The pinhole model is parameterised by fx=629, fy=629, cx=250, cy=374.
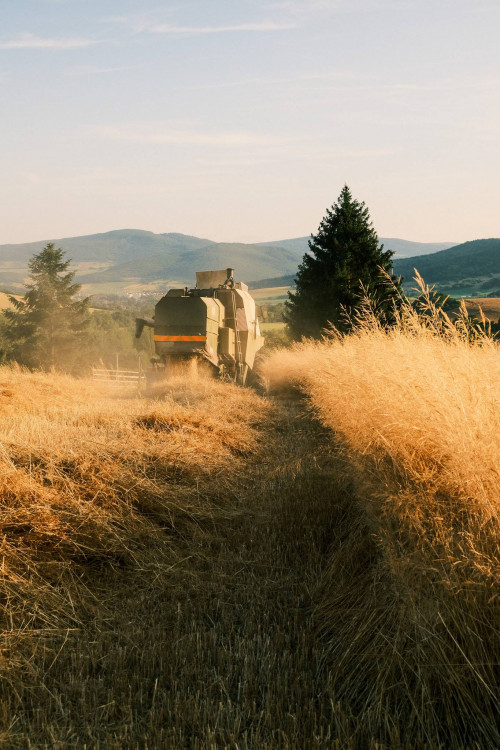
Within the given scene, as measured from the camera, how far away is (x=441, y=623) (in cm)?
295

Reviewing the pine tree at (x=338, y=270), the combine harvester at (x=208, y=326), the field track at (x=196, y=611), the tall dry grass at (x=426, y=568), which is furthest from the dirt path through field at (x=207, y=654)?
the pine tree at (x=338, y=270)

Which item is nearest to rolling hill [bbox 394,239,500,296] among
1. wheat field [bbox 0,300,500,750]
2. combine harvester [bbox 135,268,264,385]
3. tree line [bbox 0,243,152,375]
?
tree line [bbox 0,243,152,375]

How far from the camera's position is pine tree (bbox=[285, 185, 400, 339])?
30.0m

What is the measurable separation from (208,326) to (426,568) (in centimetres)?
1506

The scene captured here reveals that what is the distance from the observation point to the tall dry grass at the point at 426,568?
2689mm

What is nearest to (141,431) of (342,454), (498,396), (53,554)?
(342,454)

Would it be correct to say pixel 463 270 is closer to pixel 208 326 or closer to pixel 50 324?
pixel 50 324

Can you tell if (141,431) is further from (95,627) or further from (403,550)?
(403,550)

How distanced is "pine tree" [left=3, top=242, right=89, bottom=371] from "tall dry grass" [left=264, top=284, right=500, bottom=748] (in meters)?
40.4

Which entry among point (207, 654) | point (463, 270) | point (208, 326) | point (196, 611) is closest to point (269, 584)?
point (196, 611)

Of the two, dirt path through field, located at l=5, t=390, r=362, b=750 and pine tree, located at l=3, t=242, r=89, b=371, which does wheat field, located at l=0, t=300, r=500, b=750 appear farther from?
pine tree, located at l=3, t=242, r=89, b=371

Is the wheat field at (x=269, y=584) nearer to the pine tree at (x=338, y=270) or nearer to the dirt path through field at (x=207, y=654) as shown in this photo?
the dirt path through field at (x=207, y=654)

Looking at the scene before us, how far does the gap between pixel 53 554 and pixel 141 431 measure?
11.2 ft

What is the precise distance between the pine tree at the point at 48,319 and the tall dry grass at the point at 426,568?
132 feet
